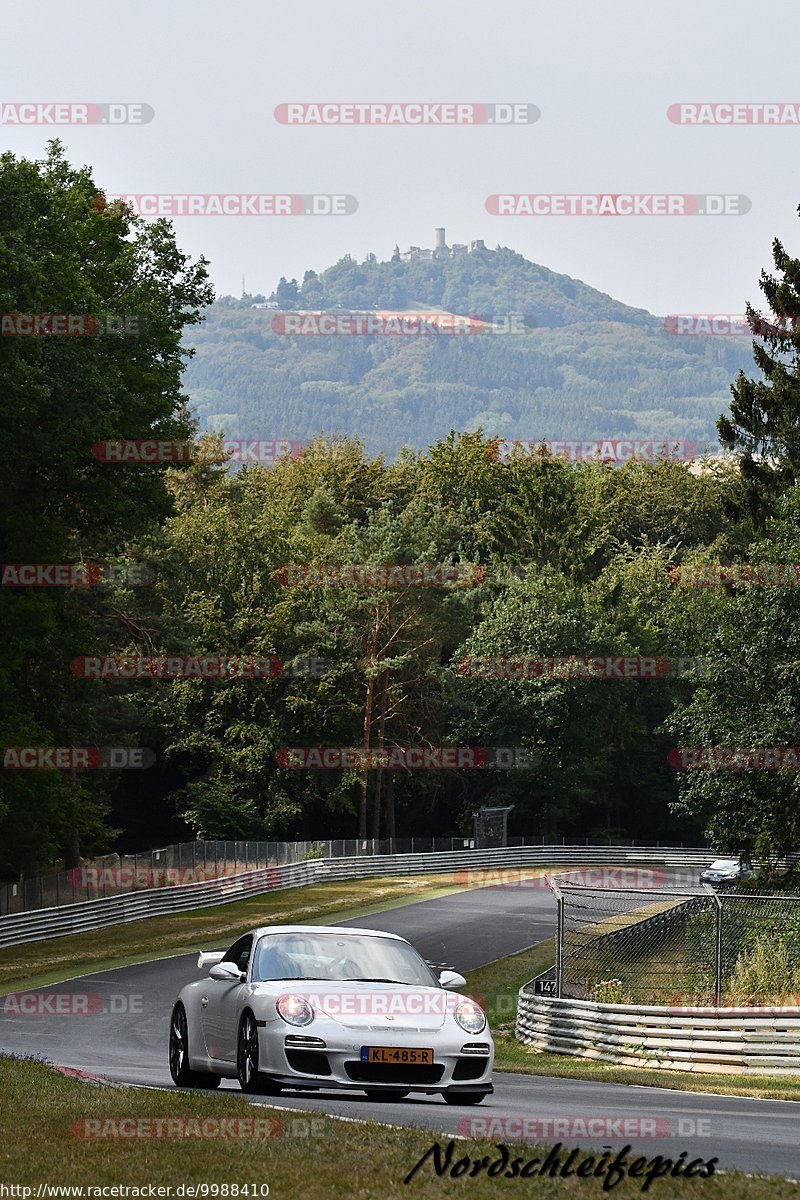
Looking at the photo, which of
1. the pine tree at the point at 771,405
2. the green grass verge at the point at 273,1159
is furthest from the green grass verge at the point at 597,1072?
the pine tree at the point at 771,405

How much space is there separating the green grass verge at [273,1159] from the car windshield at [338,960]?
1987mm

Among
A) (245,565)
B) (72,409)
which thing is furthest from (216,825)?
(72,409)

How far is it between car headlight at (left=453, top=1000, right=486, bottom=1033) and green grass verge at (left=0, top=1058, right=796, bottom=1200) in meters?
1.94

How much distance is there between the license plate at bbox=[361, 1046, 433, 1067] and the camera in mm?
12641

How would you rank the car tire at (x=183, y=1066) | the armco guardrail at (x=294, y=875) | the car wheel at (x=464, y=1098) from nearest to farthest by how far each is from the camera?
the car wheel at (x=464, y=1098), the car tire at (x=183, y=1066), the armco guardrail at (x=294, y=875)

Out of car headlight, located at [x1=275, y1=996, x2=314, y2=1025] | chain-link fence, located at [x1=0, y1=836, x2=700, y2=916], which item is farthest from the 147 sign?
chain-link fence, located at [x1=0, y1=836, x2=700, y2=916]

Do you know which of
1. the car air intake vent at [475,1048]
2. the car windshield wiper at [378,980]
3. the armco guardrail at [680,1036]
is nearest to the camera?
the car air intake vent at [475,1048]

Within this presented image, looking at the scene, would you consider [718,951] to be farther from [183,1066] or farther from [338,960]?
[183,1066]

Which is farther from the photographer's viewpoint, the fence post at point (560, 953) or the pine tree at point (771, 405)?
the pine tree at point (771, 405)

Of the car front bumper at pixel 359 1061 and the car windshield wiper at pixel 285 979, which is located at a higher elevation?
the car windshield wiper at pixel 285 979

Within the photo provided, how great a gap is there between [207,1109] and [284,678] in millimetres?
69806

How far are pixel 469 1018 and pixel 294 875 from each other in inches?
1960

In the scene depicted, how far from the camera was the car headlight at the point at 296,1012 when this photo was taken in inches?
503

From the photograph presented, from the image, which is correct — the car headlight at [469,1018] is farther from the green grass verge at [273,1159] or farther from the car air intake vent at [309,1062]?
the green grass verge at [273,1159]
